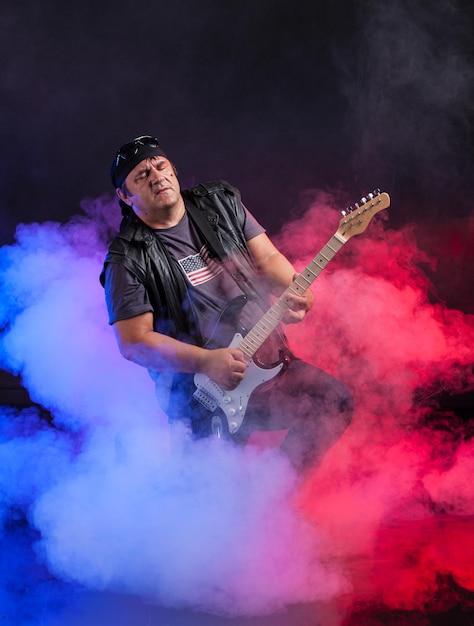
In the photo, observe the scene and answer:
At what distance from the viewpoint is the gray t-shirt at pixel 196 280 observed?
2865 millimetres

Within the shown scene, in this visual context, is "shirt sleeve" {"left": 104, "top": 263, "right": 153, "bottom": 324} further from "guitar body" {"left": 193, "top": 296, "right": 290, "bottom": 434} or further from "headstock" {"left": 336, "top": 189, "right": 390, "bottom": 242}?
"headstock" {"left": 336, "top": 189, "right": 390, "bottom": 242}

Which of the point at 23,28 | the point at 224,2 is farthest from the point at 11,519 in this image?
the point at 224,2

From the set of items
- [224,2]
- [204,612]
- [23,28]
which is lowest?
[204,612]

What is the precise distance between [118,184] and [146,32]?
1.52 m

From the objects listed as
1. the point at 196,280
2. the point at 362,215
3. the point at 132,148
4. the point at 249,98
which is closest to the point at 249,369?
the point at 196,280

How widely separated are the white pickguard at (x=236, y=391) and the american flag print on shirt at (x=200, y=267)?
12.2 inches

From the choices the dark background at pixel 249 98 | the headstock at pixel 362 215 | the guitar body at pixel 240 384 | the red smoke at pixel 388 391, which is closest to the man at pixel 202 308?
the guitar body at pixel 240 384

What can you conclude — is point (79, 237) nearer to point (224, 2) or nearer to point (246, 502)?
point (224, 2)

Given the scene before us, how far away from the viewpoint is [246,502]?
9.45ft

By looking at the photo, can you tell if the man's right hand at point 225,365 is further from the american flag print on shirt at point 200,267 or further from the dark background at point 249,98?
the dark background at point 249,98

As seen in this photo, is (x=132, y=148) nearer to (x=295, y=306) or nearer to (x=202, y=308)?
(x=202, y=308)

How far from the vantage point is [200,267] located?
9.82 ft

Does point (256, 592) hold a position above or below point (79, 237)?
below

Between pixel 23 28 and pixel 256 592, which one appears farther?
pixel 23 28
